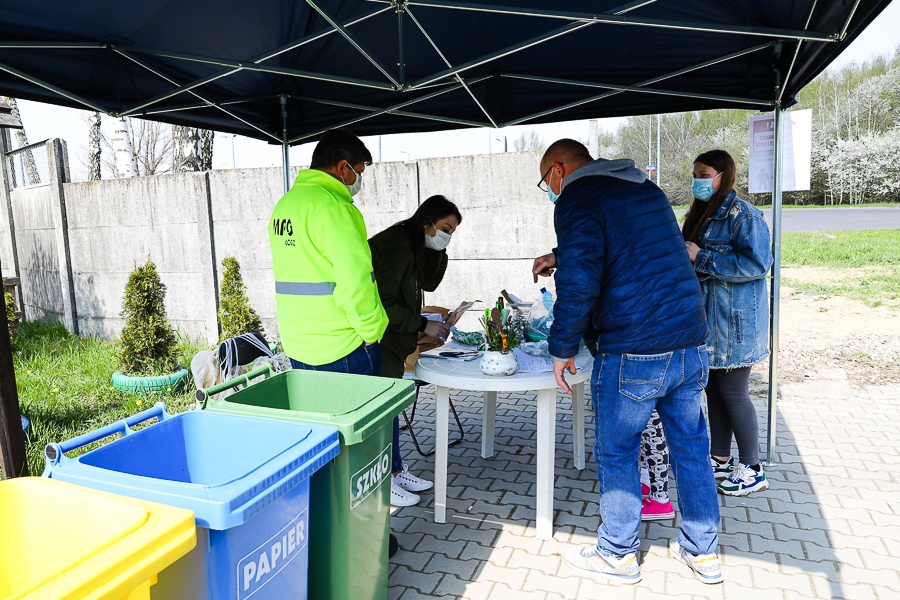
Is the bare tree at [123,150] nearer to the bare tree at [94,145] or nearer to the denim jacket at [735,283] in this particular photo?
the bare tree at [94,145]

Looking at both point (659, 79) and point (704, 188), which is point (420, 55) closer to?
point (659, 79)

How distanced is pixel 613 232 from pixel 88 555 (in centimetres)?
199

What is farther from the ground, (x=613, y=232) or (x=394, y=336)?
(x=613, y=232)

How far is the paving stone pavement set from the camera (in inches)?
104

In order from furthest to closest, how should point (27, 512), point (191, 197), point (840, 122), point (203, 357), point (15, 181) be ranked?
point (840, 122)
point (15, 181)
point (191, 197)
point (203, 357)
point (27, 512)

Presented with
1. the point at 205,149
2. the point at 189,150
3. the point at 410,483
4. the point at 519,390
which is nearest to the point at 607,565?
the point at 519,390

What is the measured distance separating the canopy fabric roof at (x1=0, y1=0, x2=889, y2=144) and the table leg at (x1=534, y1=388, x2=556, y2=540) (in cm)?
173

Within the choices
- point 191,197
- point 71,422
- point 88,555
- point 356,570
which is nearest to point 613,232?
point 356,570

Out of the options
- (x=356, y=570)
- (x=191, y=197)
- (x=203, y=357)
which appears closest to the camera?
(x=356, y=570)

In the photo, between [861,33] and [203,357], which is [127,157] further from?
[861,33]

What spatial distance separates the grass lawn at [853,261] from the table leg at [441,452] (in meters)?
8.33

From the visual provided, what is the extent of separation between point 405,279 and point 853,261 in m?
12.9

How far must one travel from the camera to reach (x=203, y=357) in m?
3.73

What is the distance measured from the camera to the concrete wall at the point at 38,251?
841 centimetres
